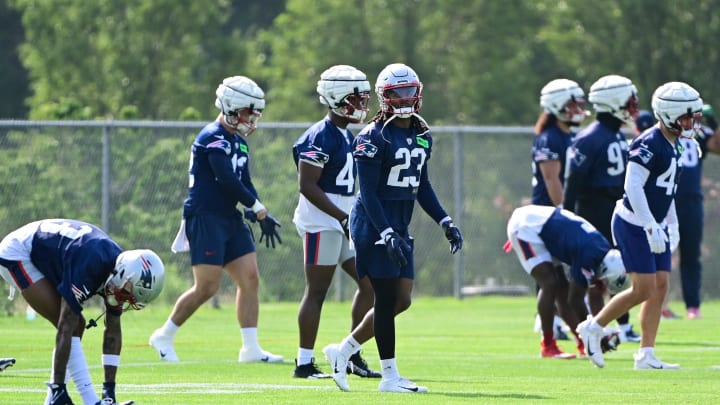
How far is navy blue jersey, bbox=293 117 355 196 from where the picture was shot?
1161 centimetres

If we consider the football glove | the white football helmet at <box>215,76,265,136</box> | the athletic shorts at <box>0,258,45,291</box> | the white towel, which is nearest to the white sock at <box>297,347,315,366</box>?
the football glove

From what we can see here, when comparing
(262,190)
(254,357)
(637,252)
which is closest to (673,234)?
(637,252)

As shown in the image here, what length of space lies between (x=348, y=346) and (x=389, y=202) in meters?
1.02

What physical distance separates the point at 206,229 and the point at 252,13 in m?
44.3

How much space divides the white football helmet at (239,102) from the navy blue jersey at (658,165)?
312 cm

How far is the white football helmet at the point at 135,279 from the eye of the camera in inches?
351

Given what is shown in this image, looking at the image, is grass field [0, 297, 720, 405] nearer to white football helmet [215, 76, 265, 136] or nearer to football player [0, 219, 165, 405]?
football player [0, 219, 165, 405]

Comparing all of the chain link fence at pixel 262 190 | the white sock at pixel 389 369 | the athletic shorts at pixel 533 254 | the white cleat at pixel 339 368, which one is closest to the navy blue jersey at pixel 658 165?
the athletic shorts at pixel 533 254

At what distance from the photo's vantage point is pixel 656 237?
1194 cm

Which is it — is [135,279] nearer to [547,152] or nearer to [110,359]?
[110,359]

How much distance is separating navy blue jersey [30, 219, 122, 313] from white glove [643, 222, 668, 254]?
447 cm

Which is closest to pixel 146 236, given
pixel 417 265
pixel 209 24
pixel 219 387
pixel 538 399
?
pixel 417 265

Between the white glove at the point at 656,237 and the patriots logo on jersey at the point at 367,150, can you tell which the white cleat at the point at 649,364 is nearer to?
the white glove at the point at 656,237

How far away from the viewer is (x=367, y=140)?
10.3 meters
